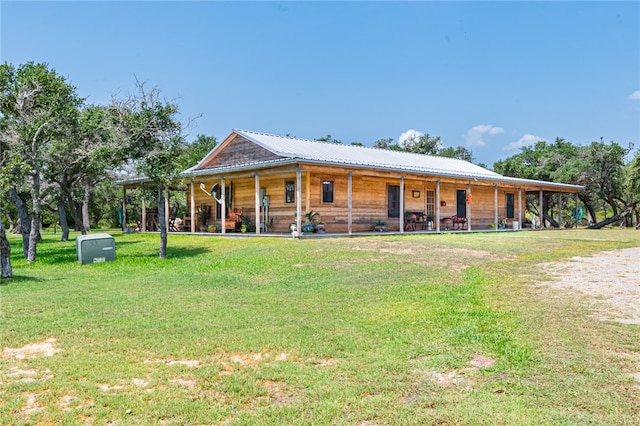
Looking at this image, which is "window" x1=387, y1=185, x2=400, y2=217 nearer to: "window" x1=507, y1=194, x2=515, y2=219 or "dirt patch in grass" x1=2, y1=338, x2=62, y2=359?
"window" x1=507, y1=194, x2=515, y2=219

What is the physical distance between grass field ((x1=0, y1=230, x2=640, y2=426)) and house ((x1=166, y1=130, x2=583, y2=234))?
31.9ft

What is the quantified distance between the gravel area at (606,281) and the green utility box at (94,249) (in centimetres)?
1110

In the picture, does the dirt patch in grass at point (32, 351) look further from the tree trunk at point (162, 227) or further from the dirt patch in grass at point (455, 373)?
the tree trunk at point (162, 227)

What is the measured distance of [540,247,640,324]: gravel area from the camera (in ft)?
20.2

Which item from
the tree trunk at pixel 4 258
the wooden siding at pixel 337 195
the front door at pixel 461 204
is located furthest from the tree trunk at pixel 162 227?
the front door at pixel 461 204

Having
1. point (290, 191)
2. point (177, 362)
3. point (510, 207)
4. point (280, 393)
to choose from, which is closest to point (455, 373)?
point (280, 393)

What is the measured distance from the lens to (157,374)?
161 inches

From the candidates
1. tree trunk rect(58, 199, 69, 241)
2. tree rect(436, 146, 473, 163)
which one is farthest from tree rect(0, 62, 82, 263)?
tree rect(436, 146, 473, 163)

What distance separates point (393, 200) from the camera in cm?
2344

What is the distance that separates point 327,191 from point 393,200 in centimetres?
425

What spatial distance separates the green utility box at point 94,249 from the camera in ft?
42.3

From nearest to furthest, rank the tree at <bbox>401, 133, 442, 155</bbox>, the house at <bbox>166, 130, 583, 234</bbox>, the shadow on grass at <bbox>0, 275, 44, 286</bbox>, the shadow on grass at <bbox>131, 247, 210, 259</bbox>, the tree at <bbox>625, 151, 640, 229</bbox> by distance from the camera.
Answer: the shadow on grass at <bbox>0, 275, 44, 286</bbox> < the shadow on grass at <bbox>131, 247, 210, 259</bbox> < the house at <bbox>166, 130, 583, 234</bbox> < the tree at <bbox>625, 151, 640, 229</bbox> < the tree at <bbox>401, 133, 442, 155</bbox>

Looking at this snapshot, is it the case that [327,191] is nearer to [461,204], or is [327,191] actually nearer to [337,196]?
[337,196]

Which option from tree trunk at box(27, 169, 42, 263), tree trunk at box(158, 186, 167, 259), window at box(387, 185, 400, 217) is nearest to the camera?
tree trunk at box(27, 169, 42, 263)
